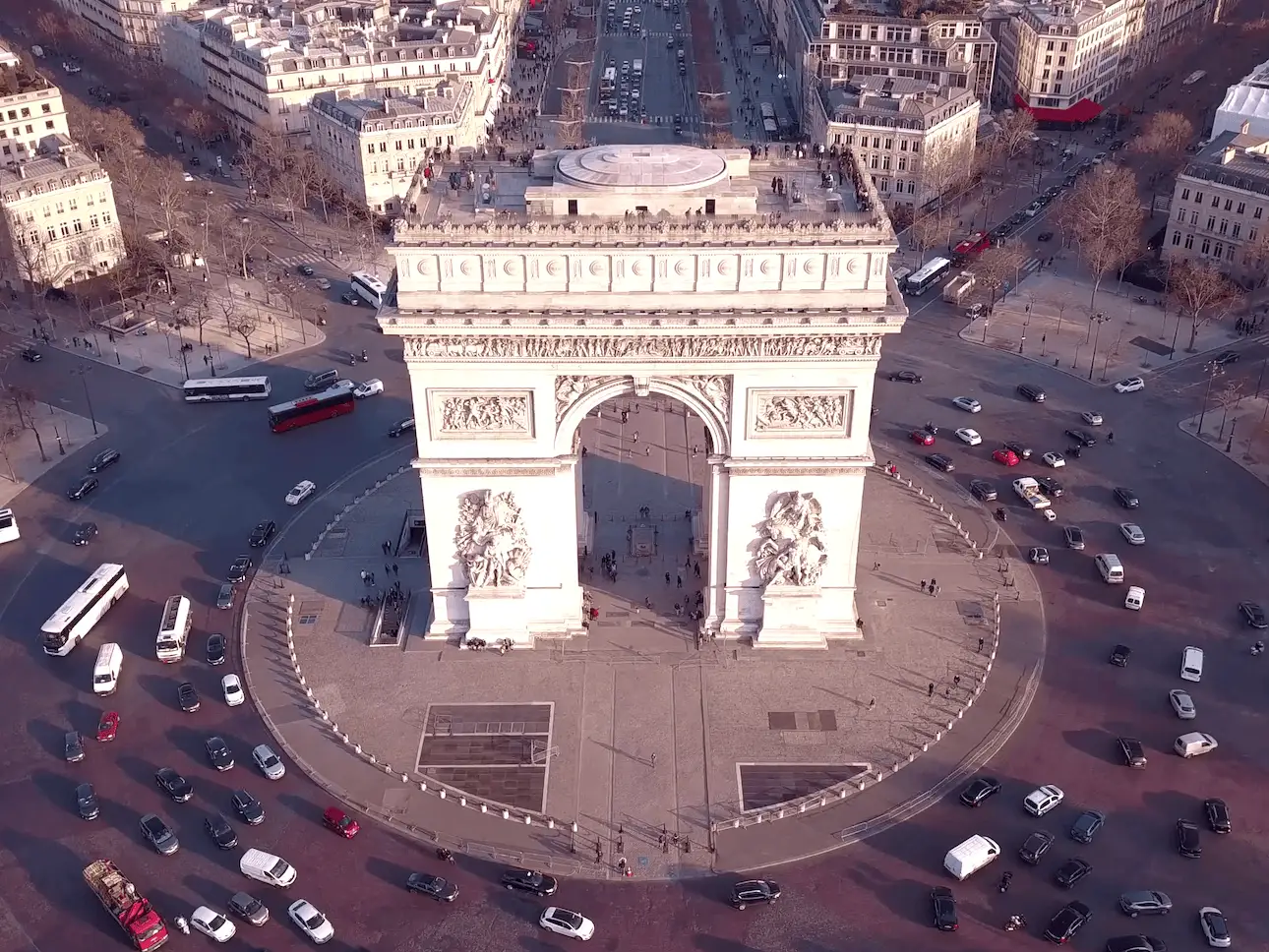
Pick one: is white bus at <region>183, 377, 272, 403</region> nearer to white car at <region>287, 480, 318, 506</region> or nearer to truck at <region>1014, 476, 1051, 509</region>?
white car at <region>287, 480, 318, 506</region>

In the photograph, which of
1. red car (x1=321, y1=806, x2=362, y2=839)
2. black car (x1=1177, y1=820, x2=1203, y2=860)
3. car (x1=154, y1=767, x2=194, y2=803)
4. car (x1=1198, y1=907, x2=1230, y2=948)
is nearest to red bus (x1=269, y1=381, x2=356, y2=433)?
car (x1=154, y1=767, x2=194, y2=803)

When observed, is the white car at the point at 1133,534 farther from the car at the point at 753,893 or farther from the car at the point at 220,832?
the car at the point at 220,832

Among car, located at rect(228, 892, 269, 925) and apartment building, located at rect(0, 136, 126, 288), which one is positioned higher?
apartment building, located at rect(0, 136, 126, 288)

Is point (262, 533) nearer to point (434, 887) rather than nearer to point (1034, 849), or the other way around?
point (434, 887)

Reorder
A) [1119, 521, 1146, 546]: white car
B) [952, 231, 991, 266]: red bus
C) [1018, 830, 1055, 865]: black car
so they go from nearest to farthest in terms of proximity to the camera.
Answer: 1. [1018, 830, 1055, 865]: black car
2. [1119, 521, 1146, 546]: white car
3. [952, 231, 991, 266]: red bus

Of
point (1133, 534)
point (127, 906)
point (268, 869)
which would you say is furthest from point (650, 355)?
point (1133, 534)

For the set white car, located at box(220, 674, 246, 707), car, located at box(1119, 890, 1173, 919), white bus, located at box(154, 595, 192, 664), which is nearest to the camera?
car, located at box(1119, 890, 1173, 919)

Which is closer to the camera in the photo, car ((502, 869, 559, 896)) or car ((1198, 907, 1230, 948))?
car ((1198, 907, 1230, 948))
